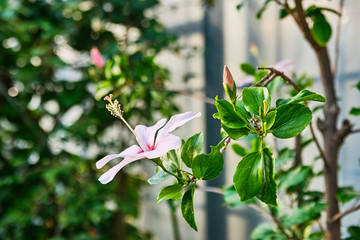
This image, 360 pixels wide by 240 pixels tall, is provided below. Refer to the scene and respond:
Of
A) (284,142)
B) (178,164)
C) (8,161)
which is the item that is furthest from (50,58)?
(178,164)

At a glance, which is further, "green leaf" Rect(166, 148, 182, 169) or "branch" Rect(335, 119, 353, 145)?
"branch" Rect(335, 119, 353, 145)

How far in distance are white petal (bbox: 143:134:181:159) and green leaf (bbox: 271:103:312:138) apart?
109 millimetres

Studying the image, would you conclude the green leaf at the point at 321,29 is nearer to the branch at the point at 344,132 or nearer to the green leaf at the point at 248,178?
the branch at the point at 344,132

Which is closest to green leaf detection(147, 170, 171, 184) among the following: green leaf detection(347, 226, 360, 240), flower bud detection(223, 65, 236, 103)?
flower bud detection(223, 65, 236, 103)

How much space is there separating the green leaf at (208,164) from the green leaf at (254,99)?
0.06 meters

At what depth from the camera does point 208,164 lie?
401 millimetres

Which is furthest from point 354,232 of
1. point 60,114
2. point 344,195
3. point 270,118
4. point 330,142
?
point 60,114

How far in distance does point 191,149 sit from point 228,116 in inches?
2.4

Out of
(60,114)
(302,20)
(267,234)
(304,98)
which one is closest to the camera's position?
(304,98)

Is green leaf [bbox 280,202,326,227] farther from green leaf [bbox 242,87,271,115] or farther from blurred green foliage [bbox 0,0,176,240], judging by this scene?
blurred green foliage [bbox 0,0,176,240]

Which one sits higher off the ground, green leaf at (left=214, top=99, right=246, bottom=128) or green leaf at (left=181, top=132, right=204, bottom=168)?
green leaf at (left=214, top=99, right=246, bottom=128)

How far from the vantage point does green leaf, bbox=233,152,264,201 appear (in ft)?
1.24

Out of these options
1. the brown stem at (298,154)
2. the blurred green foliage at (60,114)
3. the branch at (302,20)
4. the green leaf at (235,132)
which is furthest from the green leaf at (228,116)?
the blurred green foliage at (60,114)

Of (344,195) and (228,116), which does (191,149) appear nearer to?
(228,116)
